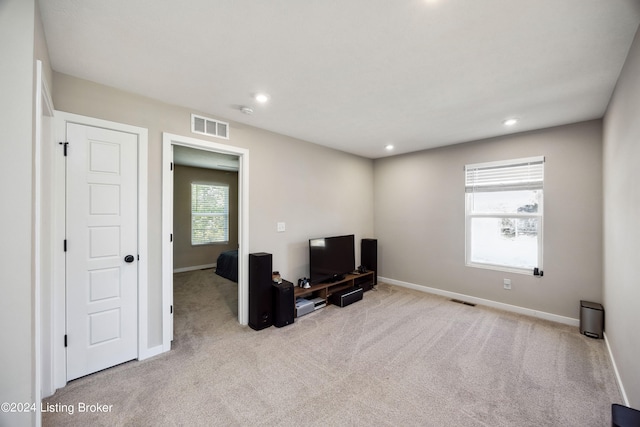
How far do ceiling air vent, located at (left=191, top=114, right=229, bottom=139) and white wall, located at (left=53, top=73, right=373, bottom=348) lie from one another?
6cm

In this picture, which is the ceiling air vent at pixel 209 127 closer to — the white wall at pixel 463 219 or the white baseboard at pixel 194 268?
the white wall at pixel 463 219

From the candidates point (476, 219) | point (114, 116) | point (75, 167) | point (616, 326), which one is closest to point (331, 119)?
point (114, 116)

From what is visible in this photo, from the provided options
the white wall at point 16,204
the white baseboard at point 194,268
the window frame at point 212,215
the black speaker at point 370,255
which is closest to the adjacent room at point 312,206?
the white wall at point 16,204

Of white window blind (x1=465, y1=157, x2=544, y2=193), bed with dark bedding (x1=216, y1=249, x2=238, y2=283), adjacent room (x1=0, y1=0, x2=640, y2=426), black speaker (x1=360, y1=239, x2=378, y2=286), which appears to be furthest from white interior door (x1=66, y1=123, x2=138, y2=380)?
white window blind (x1=465, y1=157, x2=544, y2=193)

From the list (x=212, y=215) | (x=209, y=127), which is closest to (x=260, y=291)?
(x=209, y=127)

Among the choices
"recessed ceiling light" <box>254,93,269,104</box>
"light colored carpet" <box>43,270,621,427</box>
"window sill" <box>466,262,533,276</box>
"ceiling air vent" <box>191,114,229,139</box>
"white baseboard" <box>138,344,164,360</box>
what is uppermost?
"recessed ceiling light" <box>254,93,269,104</box>

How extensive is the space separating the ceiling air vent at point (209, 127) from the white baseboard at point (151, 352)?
92.5 inches

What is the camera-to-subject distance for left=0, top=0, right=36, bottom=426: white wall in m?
1.25

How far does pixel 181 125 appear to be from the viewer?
9.12 ft

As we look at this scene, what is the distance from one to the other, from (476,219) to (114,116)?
16.0 ft

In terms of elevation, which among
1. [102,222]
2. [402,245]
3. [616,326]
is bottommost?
[616,326]

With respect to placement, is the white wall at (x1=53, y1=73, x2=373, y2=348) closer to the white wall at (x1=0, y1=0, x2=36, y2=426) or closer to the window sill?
the white wall at (x1=0, y1=0, x2=36, y2=426)

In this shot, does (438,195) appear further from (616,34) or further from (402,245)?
(616,34)

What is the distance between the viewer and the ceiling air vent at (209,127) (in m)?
2.88
